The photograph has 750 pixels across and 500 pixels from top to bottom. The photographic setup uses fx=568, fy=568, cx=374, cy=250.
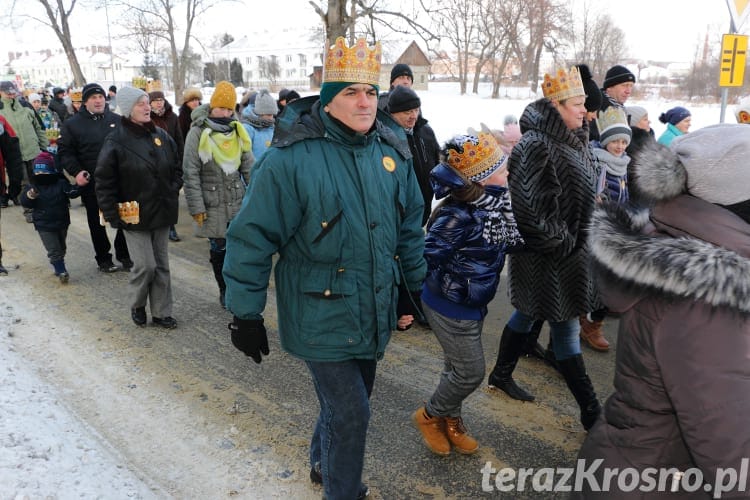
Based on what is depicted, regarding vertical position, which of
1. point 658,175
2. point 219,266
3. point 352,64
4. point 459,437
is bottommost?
point 459,437

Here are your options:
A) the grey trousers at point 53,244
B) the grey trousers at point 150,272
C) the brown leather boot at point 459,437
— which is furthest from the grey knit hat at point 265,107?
the brown leather boot at point 459,437

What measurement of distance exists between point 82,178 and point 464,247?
511 cm

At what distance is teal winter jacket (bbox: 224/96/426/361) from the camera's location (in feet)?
7.82

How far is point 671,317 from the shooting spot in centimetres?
157

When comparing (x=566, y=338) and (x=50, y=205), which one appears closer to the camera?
(x=566, y=338)

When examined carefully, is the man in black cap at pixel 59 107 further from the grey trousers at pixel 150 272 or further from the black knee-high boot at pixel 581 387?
the black knee-high boot at pixel 581 387

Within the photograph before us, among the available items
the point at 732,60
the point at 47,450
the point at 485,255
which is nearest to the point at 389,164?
the point at 485,255

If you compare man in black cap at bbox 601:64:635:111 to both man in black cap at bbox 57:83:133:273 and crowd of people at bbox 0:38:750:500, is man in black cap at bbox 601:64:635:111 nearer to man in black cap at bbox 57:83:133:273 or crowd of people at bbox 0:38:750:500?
crowd of people at bbox 0:38:750:500

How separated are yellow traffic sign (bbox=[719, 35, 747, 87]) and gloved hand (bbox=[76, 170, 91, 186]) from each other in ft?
26.4

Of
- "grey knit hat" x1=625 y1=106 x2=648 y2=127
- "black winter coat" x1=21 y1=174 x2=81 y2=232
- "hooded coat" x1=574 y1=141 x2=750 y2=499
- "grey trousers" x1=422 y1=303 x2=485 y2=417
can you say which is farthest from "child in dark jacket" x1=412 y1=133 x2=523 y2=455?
"black winter coat" x1=21 y1=174 x2=81 y2=232

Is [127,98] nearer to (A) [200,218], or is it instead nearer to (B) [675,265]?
(A) [200,218]

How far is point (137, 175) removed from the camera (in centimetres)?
511

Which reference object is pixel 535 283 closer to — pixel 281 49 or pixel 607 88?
pixel 607 88

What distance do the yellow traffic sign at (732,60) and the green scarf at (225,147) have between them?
6.27 metres
